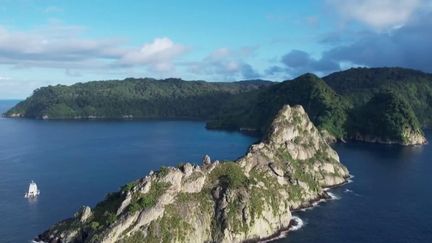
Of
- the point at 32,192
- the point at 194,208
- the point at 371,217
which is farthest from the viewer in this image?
the point at 32,192

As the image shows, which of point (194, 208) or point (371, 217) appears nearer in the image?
point (194, 208)

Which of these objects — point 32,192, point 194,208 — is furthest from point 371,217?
point 32,192

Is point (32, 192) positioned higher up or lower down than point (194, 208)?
lower down

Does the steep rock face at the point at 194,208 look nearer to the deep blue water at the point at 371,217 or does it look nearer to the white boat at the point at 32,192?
the deep blue water at the point at 371,217

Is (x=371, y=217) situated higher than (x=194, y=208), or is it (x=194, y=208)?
(x=194, y=208)

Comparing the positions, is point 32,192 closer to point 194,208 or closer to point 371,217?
point 194,208

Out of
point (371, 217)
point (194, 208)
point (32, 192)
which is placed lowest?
point (371, 217)

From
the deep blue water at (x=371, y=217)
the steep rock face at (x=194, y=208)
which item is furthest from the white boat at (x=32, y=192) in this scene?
the deep blue water at (x=371, y=217)

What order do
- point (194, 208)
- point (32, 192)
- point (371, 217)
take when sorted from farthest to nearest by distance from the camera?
1. point (32, 192)
2. point (371, 217)
3. point (194, 208)
